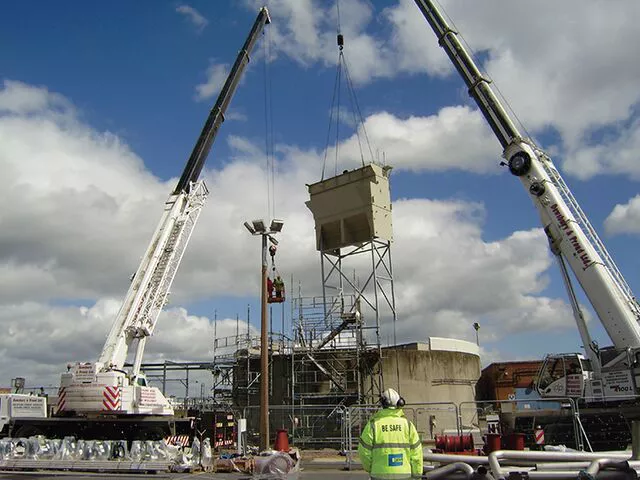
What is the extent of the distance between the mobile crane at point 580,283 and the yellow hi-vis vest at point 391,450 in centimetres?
1539

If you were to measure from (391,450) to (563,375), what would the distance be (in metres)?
16.7

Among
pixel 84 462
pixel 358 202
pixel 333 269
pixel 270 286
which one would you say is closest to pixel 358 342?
pixel 333 269

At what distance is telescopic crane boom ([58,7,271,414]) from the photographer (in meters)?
19.9

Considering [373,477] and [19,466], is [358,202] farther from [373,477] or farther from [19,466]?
→ [373,477]

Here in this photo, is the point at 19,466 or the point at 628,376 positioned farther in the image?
the point at 628,376

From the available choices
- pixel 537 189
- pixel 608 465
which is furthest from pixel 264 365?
pixel 537 189

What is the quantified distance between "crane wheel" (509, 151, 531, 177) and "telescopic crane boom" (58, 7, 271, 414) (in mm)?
12994

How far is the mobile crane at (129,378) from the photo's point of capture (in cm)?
1983

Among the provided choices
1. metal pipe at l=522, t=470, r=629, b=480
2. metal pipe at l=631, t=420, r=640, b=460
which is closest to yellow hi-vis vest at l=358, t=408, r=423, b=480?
metal pipe at l=522, t=470, r=629, b=480

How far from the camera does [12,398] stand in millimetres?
21250

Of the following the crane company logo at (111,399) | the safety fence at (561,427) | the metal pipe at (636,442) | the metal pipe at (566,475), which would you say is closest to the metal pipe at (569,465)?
the metal pipe at (566,475)

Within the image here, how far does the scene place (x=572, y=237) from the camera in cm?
2072

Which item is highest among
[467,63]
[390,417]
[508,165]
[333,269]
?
[467,63]

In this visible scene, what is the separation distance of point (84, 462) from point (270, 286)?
7.52 m
